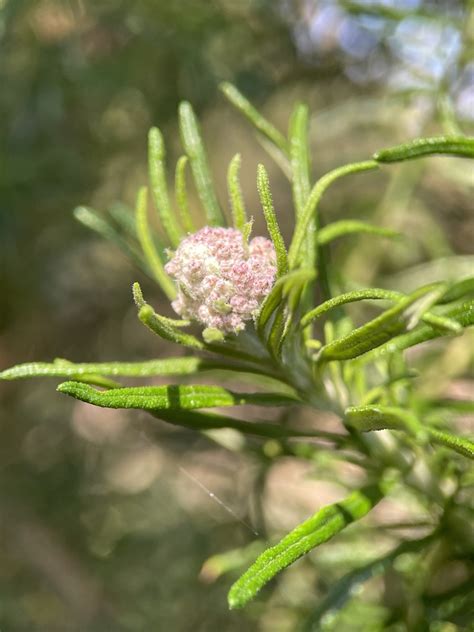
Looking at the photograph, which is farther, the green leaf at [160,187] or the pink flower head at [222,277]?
the green leaf at [160,187]

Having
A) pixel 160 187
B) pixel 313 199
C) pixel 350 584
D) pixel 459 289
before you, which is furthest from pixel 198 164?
pixel 350 584

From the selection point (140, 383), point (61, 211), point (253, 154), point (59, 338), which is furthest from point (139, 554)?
point (253, 154)

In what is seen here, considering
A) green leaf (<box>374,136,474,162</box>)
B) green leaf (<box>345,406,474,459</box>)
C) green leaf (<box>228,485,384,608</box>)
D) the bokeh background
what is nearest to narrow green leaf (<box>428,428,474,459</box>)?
green leaf (<box>345,406,474,459</box>)

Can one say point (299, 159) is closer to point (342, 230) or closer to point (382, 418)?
point (342, 230)

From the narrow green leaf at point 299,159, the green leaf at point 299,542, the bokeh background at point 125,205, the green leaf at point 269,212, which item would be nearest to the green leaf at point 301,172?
the narrow green leaf at point 299,159

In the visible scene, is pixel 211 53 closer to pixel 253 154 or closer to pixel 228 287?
pixel 253 154

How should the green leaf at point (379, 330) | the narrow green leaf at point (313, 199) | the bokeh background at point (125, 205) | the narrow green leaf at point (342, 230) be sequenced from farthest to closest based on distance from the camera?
the bokeh background at point (125, 205) < the narrow green leaf at point (342, 230) < the narrow green leaf at point (313, 199) < the green leaf at point (379, 330)

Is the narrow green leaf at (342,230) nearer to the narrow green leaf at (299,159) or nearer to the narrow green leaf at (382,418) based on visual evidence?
the narrow green leaf at (299,159)
